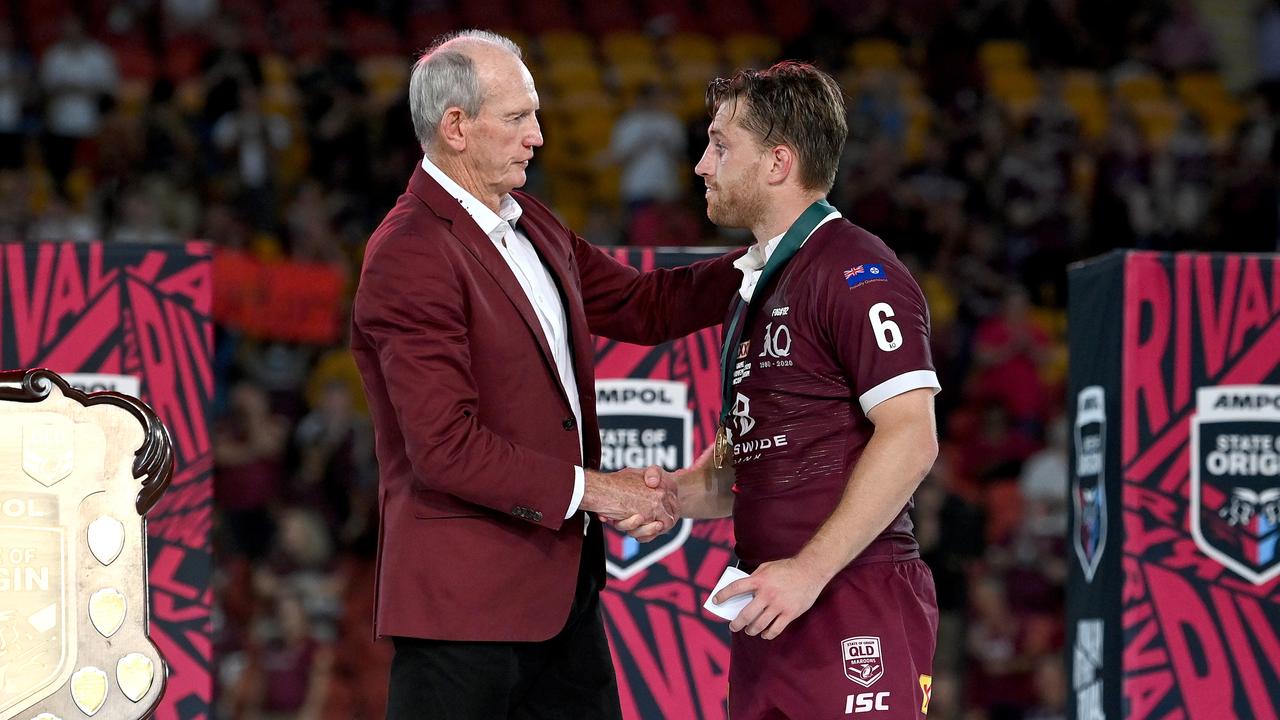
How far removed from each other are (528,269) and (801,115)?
0.72 m

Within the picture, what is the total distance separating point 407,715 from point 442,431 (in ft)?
2.16

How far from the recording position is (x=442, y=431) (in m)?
3.41

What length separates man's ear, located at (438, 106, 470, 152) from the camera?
146 inches

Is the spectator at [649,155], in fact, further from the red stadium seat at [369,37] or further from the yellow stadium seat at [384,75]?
the red stadium seat at [369,37]

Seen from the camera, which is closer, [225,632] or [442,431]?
[442,431]

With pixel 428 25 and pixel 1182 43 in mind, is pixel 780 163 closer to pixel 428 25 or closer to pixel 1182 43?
pixel 428 25

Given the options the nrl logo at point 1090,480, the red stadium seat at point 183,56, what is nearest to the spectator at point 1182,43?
the red stadium seat at point 183,56

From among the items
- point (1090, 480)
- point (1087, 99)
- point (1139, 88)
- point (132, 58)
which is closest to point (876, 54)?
point (1087, 99)

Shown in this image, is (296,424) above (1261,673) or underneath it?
above

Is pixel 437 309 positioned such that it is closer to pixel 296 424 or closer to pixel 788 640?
pixel 788 640

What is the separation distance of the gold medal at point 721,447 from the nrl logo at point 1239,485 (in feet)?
5.87

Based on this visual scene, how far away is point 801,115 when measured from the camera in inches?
143

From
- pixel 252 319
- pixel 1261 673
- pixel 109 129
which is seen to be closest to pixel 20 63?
pixel 109 129

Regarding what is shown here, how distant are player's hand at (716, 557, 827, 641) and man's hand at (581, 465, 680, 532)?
37cm
